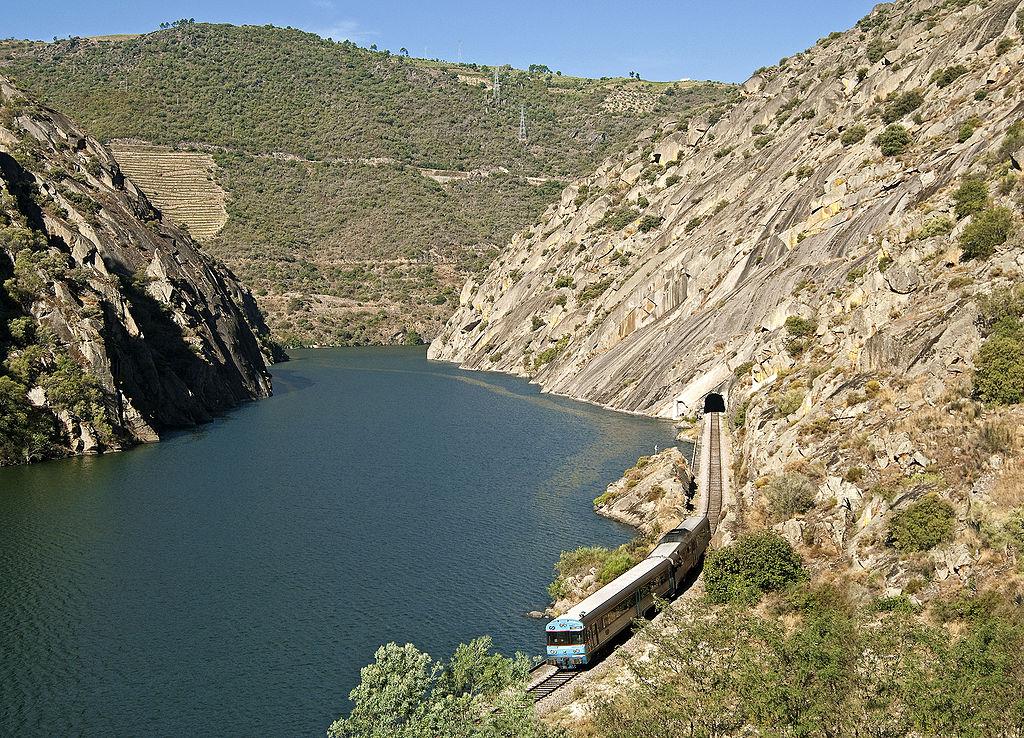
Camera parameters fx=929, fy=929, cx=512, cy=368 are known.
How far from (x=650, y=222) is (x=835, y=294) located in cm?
7578

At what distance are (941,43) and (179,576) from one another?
100560 millimetres

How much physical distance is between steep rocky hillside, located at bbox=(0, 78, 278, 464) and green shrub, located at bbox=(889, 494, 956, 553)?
71.7 m

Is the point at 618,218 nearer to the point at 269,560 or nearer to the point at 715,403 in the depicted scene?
the point at 715,403

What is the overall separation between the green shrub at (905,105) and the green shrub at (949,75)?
2100mm

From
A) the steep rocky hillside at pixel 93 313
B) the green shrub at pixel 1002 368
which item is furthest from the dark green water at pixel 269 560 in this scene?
the green shrub at pixel 1002 368

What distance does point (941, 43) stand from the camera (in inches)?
4220

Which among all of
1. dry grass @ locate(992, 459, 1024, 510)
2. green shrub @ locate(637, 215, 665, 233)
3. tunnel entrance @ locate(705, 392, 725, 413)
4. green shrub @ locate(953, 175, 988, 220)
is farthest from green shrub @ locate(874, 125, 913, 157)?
dry grass @ locate(992, 459, 1024, 510)

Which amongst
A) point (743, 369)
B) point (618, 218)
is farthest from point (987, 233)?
point (618, 218)

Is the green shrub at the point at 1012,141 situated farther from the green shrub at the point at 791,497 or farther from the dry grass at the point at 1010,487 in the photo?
the dry grass at the point at 1010,487

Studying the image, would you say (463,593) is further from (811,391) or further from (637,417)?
(637,417)

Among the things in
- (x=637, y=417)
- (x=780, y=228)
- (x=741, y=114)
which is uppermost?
(x=741, y=114)

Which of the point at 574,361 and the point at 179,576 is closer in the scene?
the point at 179,576

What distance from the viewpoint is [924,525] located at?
37344mm

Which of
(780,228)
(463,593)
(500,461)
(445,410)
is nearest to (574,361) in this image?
(445,410)
